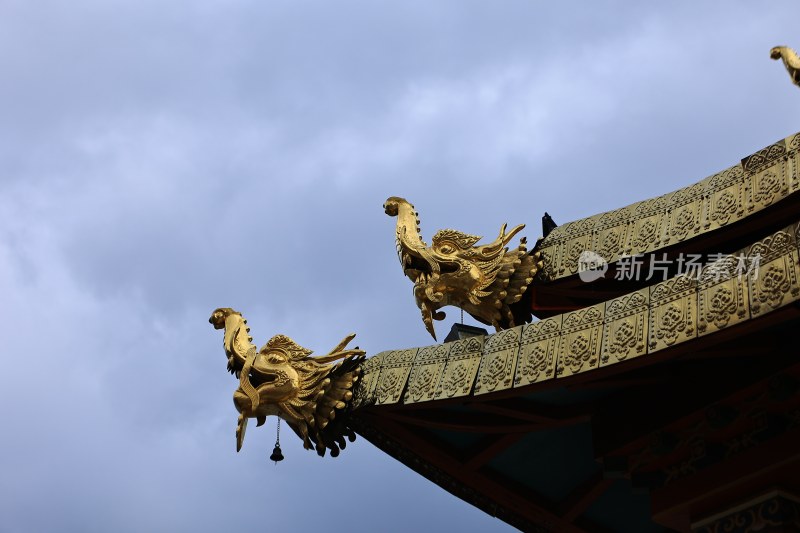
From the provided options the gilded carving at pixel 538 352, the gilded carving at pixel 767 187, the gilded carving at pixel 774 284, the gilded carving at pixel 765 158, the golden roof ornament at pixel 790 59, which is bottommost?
the gilded carving at pixel 774 284

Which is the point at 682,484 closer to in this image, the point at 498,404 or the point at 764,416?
the point at 764,416

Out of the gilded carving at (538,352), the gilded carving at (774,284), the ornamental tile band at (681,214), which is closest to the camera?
the gilded carving at (774,284)

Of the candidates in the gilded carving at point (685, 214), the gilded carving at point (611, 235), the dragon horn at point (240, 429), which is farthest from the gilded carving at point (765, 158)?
the dragon horn at point (240, 429)

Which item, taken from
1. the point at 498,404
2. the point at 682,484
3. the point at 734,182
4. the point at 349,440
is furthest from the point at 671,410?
the point at 349,440

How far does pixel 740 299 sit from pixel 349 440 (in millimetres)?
3071

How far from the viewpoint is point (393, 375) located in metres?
8.47

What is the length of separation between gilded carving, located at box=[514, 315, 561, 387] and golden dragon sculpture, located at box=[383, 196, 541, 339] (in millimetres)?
1260

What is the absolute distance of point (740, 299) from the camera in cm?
682

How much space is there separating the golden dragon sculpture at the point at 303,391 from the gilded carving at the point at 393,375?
0.82ft

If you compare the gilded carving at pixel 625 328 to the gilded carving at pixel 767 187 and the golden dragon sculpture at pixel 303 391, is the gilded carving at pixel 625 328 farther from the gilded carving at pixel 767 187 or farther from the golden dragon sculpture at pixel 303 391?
the golden dragon sculpture at pixel 303 391

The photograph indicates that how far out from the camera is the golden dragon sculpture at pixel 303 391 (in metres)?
8.62

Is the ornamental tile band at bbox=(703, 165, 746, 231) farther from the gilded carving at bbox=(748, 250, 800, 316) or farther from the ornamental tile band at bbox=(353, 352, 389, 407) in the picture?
the ornamental tile band at bbox=(353, 352, 389, 407)

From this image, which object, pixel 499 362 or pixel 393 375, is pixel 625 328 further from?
Answer: pixel 393 375

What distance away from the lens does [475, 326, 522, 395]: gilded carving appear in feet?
25.8
